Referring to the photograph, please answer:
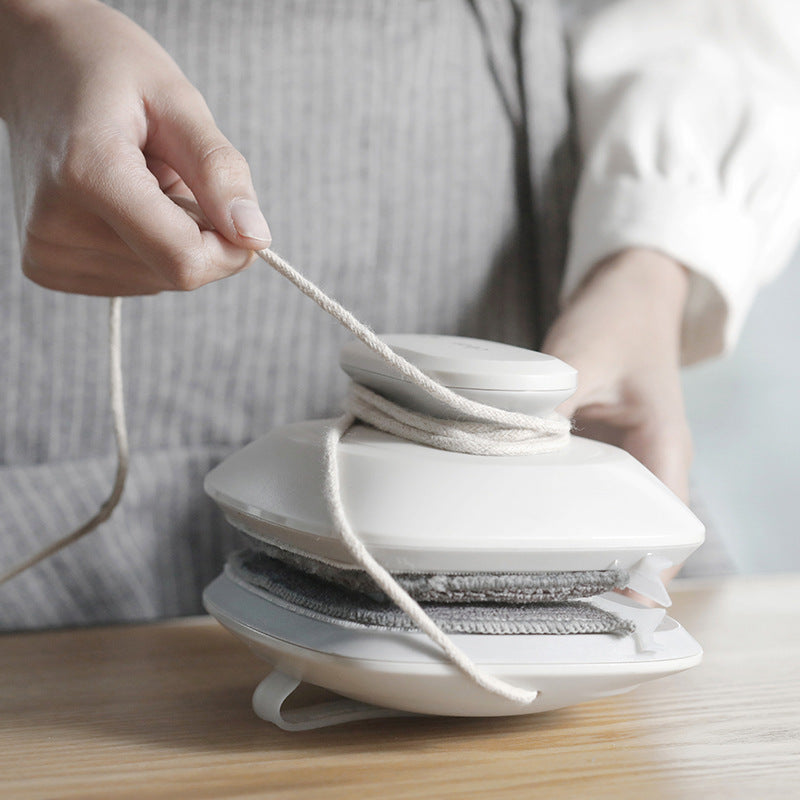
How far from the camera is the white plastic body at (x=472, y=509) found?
1.13 ft

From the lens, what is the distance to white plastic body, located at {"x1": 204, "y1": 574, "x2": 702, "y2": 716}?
35 centimetres

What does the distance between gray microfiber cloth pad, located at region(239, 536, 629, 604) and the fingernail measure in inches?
5.7

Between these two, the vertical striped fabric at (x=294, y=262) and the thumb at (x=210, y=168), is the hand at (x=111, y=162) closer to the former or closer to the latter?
the thumb at (x=210, y=168)

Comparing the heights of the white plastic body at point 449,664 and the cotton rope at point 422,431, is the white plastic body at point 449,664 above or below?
below

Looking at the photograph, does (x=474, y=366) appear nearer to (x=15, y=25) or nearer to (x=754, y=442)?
(x=15, y=25)

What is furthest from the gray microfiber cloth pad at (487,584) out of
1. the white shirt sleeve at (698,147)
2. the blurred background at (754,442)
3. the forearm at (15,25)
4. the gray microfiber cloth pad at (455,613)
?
the blurred background at (754,442)

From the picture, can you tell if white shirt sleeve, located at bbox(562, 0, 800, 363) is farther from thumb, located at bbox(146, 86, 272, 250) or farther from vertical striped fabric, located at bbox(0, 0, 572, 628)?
thumb, located at bbox(146, 86, 272, 250)

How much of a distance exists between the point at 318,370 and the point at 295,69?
28 centimetres

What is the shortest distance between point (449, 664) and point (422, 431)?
0.10m

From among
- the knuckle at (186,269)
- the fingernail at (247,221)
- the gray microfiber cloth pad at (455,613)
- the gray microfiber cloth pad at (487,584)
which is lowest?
the gray microfiber cloth pad at (455,613)

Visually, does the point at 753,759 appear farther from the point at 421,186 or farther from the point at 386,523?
the point at 421,186

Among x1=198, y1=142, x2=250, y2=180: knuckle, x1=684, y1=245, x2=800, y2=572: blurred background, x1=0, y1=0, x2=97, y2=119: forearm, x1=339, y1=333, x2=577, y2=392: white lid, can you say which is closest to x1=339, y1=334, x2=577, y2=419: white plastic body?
x1=339, y1=333, x2=577, y2=392: white lid

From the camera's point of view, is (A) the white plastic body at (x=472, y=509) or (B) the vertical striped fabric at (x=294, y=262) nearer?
(A) the white plastic body at (x=472, y=509)

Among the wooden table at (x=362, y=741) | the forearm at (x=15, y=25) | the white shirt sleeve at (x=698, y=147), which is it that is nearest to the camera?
the wooden table at (x=362, y=741)
